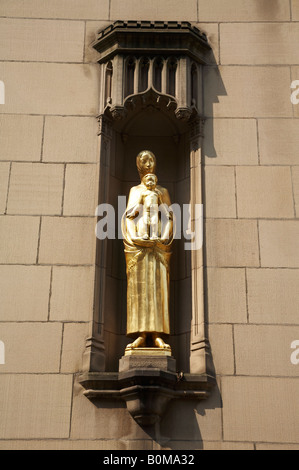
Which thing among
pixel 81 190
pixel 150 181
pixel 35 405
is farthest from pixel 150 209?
pixel 35 405

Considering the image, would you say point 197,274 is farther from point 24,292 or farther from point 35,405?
point 35,405

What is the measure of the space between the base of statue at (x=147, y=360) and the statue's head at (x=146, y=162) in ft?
8.46

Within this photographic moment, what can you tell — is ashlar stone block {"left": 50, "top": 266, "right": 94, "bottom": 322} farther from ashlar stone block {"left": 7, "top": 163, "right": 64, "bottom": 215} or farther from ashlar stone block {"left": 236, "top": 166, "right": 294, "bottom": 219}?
ashlar stone block {"left": 236, "top": 166, "right": 294, "bottom": 219}

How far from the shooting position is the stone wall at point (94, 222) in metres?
8.19

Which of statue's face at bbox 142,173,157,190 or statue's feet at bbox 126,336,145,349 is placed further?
statue's face at bbox 142,173,157,190

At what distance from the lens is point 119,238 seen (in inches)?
374

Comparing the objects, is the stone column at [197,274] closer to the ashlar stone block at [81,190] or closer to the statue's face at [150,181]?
the statue's face at [150,181]

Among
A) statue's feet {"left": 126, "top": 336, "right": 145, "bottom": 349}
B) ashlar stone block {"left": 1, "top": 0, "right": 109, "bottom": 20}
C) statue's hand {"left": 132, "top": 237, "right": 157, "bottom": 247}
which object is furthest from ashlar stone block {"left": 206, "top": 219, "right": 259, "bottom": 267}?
ashlar stone block {"left": 1, "top": 0, "right": 109, "bottom": 20}

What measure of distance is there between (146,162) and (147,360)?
2.84m

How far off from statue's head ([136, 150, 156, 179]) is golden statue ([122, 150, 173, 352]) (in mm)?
14

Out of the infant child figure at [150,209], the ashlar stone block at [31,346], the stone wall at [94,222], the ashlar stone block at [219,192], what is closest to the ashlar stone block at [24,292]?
the stone wall at [94,222]

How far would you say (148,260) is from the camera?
8875mm

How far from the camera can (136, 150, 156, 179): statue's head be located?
374 inches

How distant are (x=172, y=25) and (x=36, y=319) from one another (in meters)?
4.71
